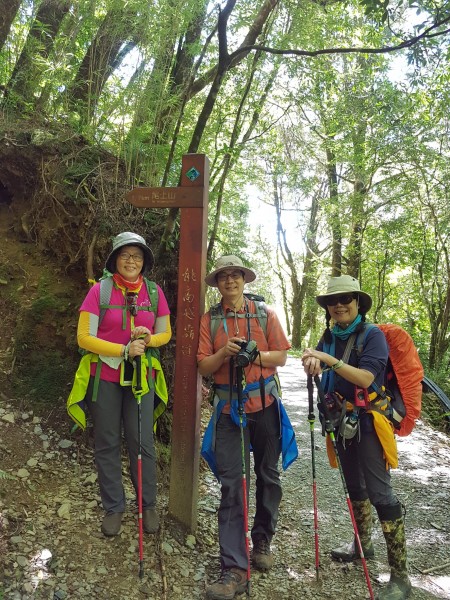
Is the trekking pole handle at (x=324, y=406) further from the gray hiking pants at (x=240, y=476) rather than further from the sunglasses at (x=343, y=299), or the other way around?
the sunglasses at (x=343, y=299)

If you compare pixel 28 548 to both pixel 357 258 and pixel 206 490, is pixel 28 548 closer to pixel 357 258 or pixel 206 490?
pixel 206 490

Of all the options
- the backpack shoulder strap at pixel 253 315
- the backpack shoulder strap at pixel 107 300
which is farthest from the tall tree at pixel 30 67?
the backpack shoulder strap at pixel 253 315

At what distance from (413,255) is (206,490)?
34.6 ft

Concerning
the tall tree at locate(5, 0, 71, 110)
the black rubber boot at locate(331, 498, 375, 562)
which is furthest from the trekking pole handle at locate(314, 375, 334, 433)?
the tall tree at locate(5, 0, 71, 110)

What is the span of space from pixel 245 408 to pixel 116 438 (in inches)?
44.8

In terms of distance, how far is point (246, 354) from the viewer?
3.53 metres

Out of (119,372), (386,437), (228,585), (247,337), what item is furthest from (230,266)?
(228,585)

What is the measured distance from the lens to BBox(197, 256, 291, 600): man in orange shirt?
3715 millimetres

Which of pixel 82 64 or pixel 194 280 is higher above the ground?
pixel 82 64

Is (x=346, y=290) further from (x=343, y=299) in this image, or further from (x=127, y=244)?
(x=127, y=244)

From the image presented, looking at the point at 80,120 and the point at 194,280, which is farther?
the point at 80,120

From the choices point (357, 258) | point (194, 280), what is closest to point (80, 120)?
point (194, 280)

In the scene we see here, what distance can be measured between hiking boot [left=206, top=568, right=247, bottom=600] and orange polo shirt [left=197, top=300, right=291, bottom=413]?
123 cm

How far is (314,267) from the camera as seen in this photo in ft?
77.4
